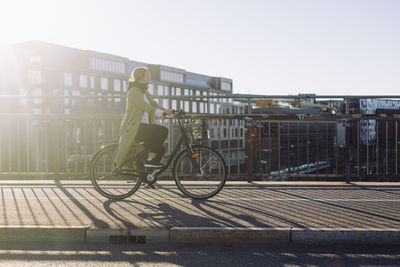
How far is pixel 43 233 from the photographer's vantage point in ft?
14.3

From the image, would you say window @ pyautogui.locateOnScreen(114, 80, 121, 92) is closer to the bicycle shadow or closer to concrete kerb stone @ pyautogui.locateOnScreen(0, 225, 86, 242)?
the bicycle shadow

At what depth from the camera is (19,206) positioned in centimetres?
555

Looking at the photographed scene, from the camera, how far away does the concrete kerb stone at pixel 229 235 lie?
4.23 meters

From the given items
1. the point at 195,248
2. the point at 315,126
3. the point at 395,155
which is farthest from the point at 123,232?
the point at 395,155

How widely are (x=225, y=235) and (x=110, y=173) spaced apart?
7.76 feet

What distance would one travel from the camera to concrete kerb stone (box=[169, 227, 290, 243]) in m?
4.23

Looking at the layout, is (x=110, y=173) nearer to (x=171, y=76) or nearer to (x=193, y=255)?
(x=193, y=255)

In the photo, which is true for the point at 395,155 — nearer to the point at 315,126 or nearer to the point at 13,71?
the point at 315,126

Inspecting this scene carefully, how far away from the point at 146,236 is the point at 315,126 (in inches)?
200

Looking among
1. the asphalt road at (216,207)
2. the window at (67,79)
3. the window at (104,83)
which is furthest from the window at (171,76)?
the asphalt road at (216,207)

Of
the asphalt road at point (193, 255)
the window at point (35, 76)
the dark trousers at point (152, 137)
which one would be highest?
the window at point (35, 76)

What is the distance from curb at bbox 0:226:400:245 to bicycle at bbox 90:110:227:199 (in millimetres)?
1550

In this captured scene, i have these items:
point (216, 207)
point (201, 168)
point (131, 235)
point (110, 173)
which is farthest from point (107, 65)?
point (131, 235)

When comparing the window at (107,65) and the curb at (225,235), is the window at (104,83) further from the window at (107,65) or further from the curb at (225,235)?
the curb at (225,235)
